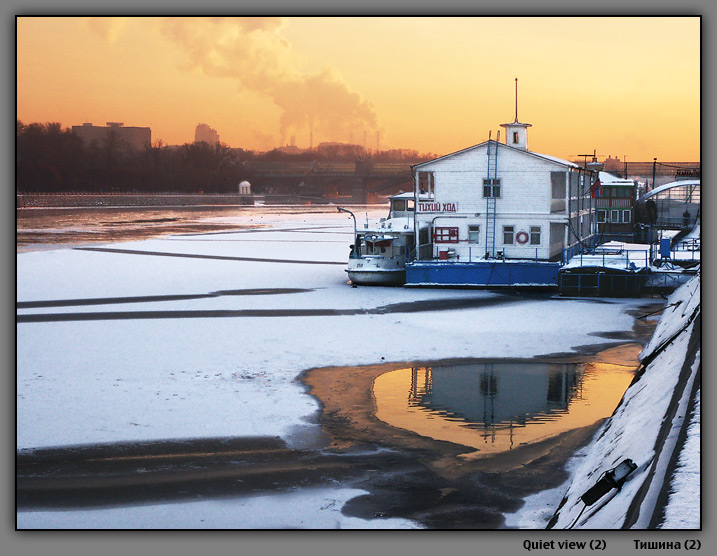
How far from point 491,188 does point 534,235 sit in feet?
10.9

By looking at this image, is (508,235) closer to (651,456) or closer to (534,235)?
(534,235)

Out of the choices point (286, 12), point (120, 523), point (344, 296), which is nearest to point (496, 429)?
point (120, 523)

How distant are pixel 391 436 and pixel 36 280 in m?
31.6

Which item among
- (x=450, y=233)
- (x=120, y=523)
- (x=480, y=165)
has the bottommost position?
(x=120, y=523)

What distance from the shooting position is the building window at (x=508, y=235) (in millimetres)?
45594

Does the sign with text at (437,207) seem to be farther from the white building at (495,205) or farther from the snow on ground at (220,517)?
the snow on ground at (220,517)

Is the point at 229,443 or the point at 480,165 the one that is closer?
the point at 229,443

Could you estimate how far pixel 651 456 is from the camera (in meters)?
13.1

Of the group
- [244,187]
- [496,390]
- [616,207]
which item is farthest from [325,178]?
[496,390]

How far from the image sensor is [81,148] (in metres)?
118

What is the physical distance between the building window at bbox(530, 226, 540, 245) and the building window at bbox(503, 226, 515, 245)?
A: 0.92 m

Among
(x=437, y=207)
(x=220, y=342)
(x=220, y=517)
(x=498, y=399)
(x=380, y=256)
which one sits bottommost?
(x=220, y=517)

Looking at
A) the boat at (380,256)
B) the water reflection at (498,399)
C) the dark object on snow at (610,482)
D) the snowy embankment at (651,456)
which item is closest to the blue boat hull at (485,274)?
the boat at (380,256)

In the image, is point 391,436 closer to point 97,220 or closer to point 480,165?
point 480,165
